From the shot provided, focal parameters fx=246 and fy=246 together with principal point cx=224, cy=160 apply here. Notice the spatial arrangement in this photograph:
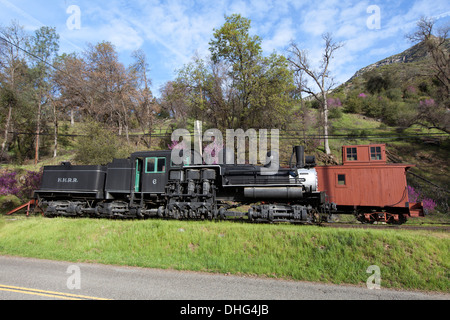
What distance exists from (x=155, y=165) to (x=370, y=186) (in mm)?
11145

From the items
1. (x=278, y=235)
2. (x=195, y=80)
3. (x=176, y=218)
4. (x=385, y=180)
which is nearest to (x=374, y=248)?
(x=278, y=235)

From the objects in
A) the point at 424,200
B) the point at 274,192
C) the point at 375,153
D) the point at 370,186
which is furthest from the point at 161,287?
the point at 424,200

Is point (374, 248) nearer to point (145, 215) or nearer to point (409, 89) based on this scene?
point (145, 215)

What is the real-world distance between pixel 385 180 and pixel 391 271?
25.0 ft

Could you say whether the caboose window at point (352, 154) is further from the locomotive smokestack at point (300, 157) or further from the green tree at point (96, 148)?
the green tree at point (96, 148)

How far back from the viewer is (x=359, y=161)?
43.7ft

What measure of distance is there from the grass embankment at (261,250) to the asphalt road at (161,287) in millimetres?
448

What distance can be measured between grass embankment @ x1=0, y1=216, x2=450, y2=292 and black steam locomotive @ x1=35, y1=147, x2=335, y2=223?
193 centimetres

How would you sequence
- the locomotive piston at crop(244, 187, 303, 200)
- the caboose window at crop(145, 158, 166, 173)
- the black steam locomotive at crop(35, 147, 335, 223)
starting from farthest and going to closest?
the caboose window at crop(145, 158, 166, 173) < the black steam locomotive at crop(35, 147, 335, 223) < the locomotive piston at crop(244, 187, 303, 200)

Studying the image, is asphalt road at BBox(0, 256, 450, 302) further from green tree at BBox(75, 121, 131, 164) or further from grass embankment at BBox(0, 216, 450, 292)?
green tree at BBox(75, 121, 131, 164)

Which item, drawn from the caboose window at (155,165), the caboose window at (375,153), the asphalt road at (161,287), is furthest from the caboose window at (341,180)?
the caboose window at (155,165)

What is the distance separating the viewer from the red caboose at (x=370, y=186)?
12.4 m

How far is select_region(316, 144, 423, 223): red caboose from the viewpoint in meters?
12.4

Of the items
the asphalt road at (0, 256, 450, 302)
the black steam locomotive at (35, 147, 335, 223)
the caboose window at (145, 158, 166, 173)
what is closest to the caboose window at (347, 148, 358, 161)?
the black steam locomotive at (35, 147, 335, 223)
